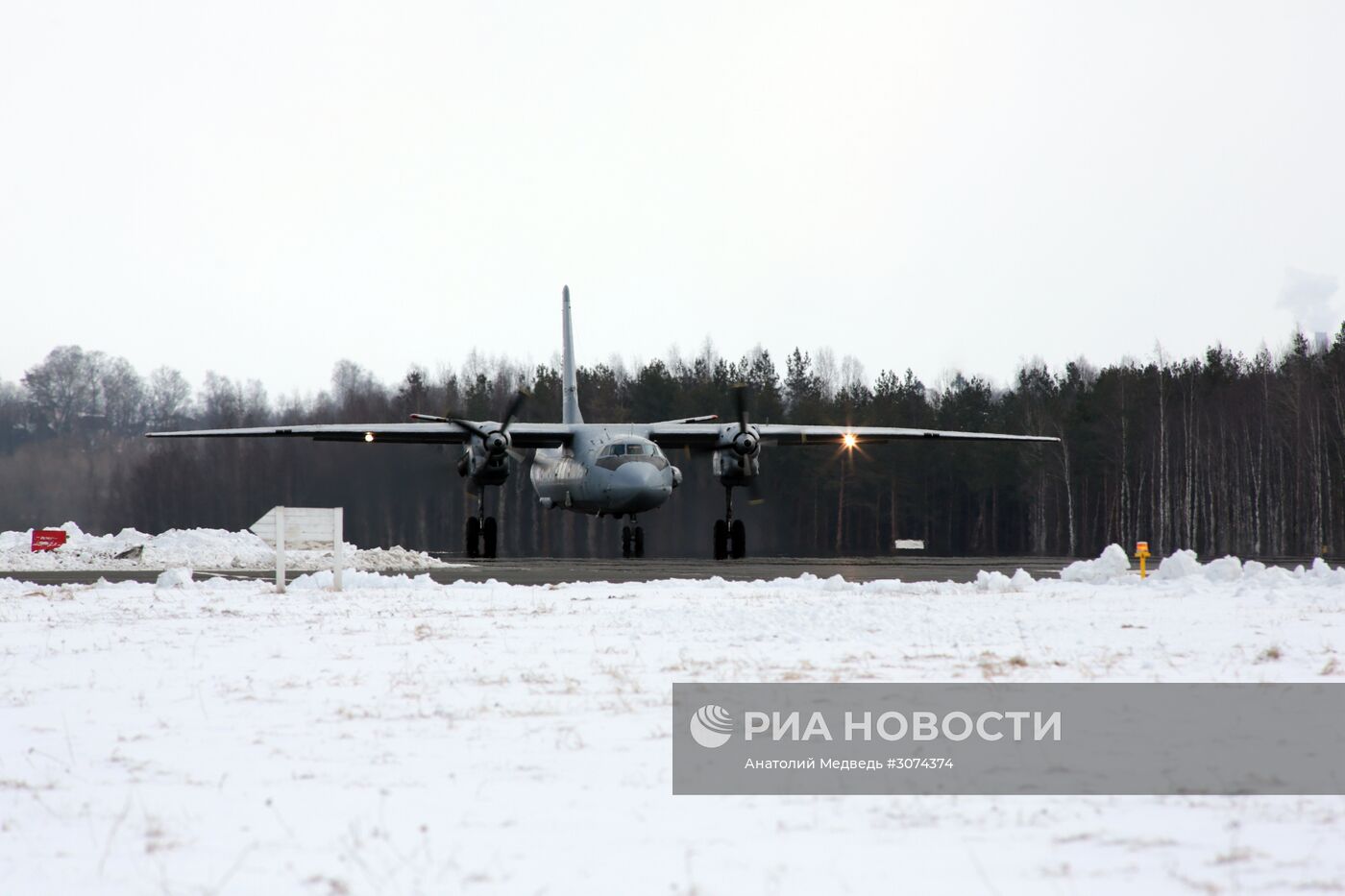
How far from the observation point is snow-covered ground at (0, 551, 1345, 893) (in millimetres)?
4129

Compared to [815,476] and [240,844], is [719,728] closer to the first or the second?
[240,844]

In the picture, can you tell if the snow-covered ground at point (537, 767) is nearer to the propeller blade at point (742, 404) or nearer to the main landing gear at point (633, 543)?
the propeller blade at point (742, 404)

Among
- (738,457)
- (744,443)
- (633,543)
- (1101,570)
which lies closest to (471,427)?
(633,543)

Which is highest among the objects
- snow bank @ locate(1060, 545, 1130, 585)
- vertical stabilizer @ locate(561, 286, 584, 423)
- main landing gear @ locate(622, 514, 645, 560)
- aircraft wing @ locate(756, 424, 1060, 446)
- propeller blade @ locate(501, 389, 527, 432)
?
vertical stabilizer @ locate(561, 286, 584, 423)

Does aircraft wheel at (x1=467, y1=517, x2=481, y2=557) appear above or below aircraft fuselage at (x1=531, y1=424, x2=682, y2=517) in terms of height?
below

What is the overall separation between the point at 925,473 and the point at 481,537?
143 feet

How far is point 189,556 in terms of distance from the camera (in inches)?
1259

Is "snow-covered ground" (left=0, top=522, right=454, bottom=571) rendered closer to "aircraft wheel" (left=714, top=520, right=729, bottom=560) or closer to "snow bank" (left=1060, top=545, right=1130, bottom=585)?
"aircraft wheel" (left=714, top=520, right=729, bottom=560)

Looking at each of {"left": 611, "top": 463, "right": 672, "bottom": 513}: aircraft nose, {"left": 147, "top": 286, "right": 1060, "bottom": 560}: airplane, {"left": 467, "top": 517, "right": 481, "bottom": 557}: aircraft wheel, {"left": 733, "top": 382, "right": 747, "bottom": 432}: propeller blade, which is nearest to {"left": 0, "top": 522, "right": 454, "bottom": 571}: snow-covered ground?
{"left": 467, "top": 517, "right": 481, "bottom": 557}: aircraft wheel

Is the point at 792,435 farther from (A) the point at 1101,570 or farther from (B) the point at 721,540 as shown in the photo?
(A) the point at 1101,570

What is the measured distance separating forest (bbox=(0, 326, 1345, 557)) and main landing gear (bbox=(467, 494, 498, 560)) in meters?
10.9

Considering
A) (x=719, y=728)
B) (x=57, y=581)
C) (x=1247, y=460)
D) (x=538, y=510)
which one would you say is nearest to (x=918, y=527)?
(x=1247, y=460)

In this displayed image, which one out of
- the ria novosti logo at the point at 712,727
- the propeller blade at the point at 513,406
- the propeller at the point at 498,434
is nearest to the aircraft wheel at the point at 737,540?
the propeller at the point at 498,434

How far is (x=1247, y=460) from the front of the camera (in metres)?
63.2
